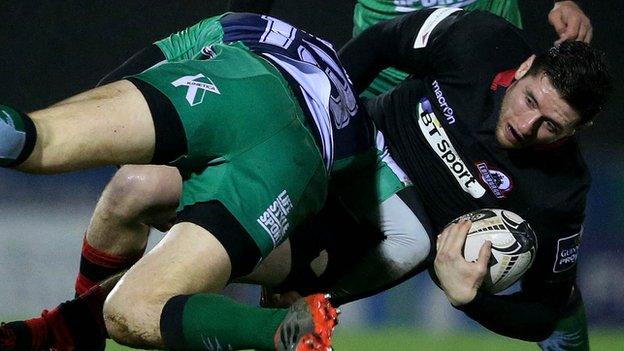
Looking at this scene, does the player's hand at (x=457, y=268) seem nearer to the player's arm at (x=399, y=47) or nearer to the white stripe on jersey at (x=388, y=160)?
the white stripe on jersey at (x=388, y=160)

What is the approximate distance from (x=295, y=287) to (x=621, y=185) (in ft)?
5.31

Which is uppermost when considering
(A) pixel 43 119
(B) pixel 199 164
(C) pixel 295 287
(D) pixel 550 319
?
(A) pixel 43 119

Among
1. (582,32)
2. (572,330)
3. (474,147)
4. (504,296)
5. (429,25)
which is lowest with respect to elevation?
(572,330)

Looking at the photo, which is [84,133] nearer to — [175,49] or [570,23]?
[175,49]

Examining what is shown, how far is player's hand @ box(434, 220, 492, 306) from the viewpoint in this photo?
8.23 ft

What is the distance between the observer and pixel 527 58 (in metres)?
2.80

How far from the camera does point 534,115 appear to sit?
2.57m

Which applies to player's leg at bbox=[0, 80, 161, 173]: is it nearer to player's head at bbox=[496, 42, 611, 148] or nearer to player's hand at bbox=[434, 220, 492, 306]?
player's hand at bbox=[434, 220, 492, 306]

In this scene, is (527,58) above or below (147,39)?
above

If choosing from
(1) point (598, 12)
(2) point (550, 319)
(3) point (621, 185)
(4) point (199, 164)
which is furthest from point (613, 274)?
(4) point (199, 164)

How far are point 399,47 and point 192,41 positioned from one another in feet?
1.67

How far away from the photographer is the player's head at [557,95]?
101 inches

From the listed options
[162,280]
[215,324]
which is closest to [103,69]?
[162,280]

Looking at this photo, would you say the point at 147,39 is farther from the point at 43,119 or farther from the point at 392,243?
the point at 43,119
